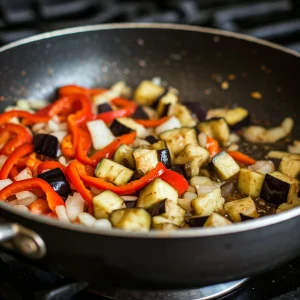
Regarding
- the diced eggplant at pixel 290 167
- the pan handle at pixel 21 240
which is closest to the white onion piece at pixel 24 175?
the pan handle at pixel 21 240

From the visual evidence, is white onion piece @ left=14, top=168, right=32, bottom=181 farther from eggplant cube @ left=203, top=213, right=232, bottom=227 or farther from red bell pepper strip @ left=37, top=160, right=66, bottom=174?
eggplant cube @ left=203, top=213, right=232, bottom=227

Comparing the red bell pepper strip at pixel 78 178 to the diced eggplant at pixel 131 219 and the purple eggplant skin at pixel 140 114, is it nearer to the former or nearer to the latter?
the diced eggplant at pixel 131 219

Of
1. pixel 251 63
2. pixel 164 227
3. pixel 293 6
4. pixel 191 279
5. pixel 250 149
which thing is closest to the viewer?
pixel 191 279

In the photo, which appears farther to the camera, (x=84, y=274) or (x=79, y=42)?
(x=79, y=42)

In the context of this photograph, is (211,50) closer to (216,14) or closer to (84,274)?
(216,14)

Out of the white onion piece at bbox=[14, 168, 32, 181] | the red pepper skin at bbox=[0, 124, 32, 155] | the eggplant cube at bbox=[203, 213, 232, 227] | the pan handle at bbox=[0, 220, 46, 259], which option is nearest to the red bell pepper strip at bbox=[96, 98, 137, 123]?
the red pepper skin at bbox=[0, 124, 32, 155]

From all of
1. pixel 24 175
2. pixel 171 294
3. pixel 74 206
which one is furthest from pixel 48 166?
pixel 171 294

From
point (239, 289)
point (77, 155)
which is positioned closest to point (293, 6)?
point (77, 155)

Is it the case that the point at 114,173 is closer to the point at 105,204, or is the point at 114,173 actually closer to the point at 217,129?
the point at 105,204
